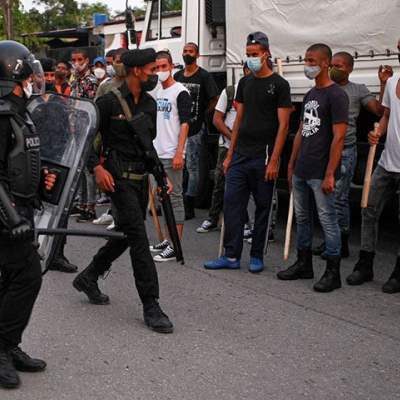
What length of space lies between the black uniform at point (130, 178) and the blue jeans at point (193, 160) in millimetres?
3295

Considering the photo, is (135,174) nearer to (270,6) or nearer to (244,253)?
(244,253)

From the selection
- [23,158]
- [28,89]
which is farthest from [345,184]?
[23,158]

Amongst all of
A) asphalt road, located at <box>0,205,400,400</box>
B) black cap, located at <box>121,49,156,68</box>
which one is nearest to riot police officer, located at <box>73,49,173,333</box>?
black cap, located at <box>121,49,156,68</box>

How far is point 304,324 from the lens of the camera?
5176 mm

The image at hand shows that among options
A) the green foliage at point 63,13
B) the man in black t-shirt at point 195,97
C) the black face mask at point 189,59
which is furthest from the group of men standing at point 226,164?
the green foliage at point 63,13

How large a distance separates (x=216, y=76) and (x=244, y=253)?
9.34ft

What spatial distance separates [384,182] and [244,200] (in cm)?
118

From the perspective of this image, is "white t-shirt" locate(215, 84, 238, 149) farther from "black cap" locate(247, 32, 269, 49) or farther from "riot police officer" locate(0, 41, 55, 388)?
"riot police officer" locate(0, 41, 55, 388)

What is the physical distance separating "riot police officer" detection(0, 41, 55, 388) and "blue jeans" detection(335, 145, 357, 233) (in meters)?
3.35

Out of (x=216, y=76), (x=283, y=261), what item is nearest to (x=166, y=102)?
(x=283, y=261)

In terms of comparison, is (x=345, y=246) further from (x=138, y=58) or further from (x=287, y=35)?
(x=138, y=58)

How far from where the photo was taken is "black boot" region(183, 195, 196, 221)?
8930 mm

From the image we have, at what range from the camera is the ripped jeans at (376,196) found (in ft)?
19.7

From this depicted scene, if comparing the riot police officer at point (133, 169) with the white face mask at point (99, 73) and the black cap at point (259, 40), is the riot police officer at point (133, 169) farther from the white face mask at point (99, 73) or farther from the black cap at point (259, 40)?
the white face mask at point (99, 73)
